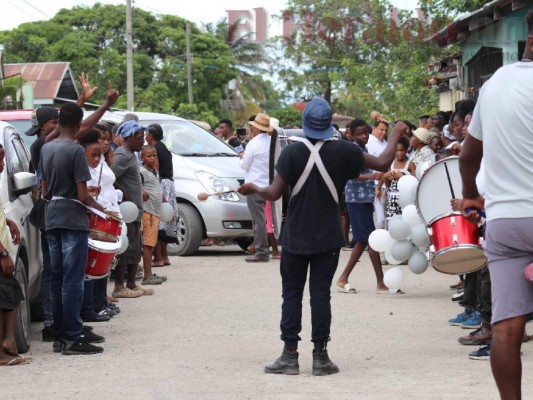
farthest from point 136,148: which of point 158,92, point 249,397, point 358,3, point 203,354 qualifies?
point 358,3

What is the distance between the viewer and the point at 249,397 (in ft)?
24.1

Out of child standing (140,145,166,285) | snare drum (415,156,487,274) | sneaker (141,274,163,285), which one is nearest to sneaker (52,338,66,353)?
snare drum (415,156,487,274)

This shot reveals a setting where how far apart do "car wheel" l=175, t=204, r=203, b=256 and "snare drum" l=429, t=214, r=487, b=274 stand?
27.7 ft

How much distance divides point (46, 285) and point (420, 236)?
10.9ft

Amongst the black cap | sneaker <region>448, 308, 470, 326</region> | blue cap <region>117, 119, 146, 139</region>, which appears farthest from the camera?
blue cap <region>117, 119, 146, 139</region>

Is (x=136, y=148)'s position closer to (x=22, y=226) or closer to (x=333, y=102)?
(x=22, y=226)

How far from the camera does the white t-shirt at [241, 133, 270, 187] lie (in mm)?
16453

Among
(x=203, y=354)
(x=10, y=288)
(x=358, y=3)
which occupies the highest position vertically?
(x=358, y=3)

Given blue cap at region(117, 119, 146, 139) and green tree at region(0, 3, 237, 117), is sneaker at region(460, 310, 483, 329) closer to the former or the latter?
blue cap at region(117, 119, 146, 139)

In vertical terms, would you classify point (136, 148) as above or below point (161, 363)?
above

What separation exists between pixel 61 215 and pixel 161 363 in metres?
1.34

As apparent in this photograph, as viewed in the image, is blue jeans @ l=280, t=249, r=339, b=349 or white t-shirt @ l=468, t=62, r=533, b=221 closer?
white t-shirt @ l=468, t=62, r=533, b=221

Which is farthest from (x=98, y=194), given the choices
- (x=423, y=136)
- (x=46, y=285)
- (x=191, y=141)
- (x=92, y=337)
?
(x=191, y=141)

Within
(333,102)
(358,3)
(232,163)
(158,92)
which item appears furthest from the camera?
(333,102)
